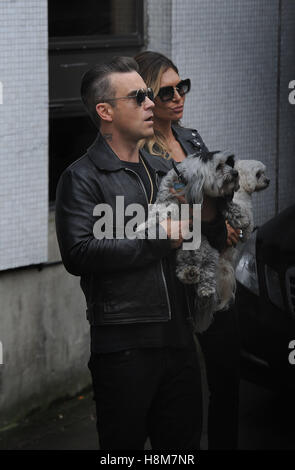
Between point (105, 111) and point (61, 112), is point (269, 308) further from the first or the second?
point (105, 111)

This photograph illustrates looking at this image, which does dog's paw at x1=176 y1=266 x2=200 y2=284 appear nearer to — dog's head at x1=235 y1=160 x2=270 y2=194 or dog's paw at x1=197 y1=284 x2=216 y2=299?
dog's paw at x1=197 y1=284 x2=216 y2=299

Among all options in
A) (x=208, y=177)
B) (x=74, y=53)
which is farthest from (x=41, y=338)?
(x=208, y=177)

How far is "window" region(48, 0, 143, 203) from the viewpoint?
635 cm

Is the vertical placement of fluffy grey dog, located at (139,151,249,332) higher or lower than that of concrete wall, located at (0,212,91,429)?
higher

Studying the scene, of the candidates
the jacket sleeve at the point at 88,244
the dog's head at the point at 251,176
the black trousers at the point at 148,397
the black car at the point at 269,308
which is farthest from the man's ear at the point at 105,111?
the black car at the point at 269,308

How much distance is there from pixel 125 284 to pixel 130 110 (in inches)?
26.7

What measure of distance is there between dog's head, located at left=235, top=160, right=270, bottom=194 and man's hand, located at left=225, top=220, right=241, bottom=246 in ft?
1.89

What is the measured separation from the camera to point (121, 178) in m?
3.71

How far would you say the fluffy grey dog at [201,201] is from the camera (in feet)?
11.8

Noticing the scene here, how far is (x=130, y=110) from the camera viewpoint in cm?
368

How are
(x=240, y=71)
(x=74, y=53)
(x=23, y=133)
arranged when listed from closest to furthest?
(x=23, y=133) < (x=74, y=53) < (x=240, y=71)

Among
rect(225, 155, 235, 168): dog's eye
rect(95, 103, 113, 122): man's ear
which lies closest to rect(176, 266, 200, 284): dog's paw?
rect(225, 155, 235, 168): dog's eye
